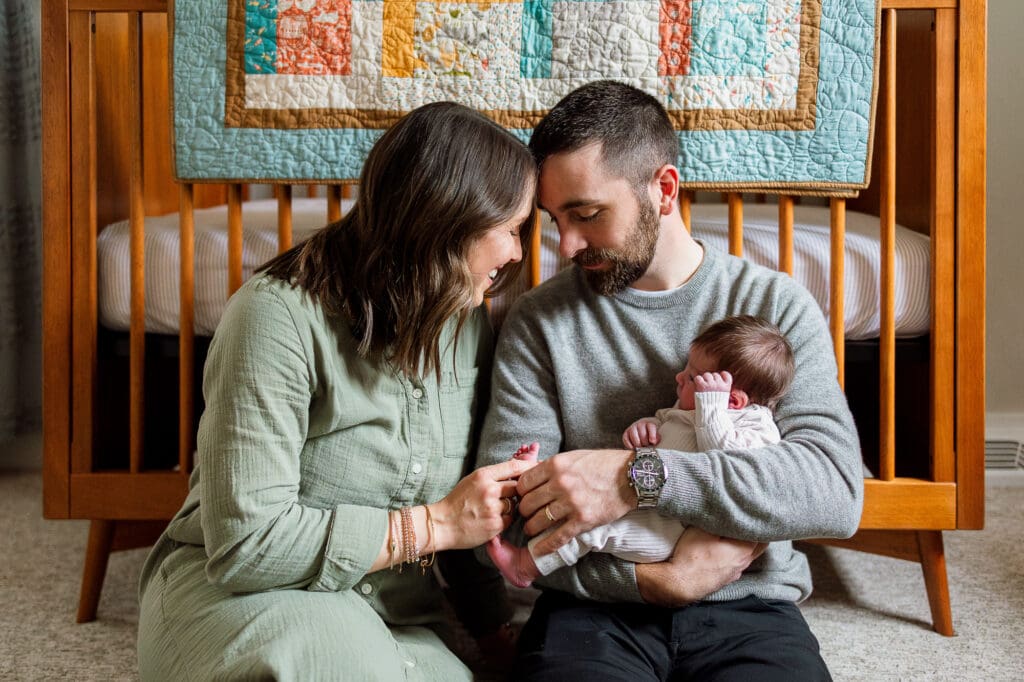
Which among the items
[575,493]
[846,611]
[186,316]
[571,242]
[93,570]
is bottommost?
[846,611]

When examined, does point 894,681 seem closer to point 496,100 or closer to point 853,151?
point 853,151

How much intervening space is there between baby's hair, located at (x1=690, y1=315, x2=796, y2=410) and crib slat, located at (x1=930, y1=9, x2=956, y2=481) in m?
0.42

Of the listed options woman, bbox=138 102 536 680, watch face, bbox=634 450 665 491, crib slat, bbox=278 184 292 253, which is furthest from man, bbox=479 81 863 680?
crib slat, bbox=278 184 292 253

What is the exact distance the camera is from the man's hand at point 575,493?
1213 mm

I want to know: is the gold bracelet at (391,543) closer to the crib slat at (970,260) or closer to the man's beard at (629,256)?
the man's beard at (629,256)

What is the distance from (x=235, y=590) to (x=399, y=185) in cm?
54

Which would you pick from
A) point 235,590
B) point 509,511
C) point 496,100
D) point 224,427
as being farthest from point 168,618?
point 496,100

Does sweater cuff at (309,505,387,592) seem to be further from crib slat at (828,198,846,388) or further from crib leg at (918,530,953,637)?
crib leg at (918,530,953,637)

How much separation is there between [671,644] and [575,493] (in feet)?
0.80

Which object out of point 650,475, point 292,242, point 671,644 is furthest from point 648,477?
point 292,242

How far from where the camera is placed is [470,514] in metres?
1.17

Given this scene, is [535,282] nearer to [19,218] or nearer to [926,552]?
[926,552]

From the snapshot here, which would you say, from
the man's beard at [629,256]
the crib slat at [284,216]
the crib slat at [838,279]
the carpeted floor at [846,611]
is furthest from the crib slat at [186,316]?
the crib slat at [838,279]

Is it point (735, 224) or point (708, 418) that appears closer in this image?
point (708, 418)
